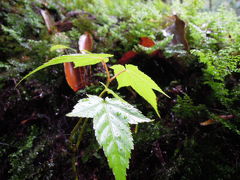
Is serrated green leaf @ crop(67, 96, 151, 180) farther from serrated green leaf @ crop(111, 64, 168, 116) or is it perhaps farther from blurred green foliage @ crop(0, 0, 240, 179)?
blurred green foliage @ crop(0, 0, 240, 179)

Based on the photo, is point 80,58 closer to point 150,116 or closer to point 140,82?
point 140,82

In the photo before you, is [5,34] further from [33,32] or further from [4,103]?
[4,103]

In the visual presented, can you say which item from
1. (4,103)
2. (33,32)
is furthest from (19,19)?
(4,103)

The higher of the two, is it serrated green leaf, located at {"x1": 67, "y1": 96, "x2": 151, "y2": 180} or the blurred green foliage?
serrated green leaf, located at {"x1": 67, "y1": 96, "x2": 151, "y2": 180}

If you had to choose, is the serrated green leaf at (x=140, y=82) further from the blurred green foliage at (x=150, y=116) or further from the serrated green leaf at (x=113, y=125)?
the blurred green foliage at (x=150, y=116)

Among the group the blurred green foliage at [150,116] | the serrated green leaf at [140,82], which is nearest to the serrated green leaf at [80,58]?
the serrated green leaf at [140,82]

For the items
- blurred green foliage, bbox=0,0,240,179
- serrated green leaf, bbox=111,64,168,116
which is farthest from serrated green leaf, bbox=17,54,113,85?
blurred green foliage, bbox=0,0,240,179
